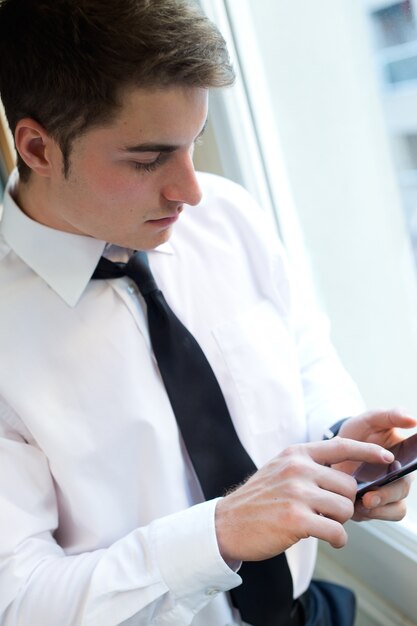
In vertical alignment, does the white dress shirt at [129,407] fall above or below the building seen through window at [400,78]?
below

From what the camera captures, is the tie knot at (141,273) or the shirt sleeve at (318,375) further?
the shirt sleeve at (318,375)

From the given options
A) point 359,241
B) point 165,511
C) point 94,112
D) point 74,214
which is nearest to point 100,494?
point 165,511

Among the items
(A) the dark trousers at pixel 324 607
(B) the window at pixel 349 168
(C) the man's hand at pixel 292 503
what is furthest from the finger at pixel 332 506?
(B) the window at pixel 349 168

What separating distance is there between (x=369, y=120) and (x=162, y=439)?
2.26 ft

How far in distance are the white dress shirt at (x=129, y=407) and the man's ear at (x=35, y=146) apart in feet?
0.31

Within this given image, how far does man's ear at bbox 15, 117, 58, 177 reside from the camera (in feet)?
2.94

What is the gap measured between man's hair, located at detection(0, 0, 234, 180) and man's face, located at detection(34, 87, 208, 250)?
0.02 meters

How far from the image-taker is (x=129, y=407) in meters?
0.99

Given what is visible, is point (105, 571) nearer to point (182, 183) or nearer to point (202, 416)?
point (202, 416)

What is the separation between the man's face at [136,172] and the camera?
85cm

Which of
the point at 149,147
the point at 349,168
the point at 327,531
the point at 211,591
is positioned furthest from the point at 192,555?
the point at 349,168

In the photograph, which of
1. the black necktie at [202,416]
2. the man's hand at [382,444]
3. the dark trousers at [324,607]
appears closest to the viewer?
the man's hand at [382,444]

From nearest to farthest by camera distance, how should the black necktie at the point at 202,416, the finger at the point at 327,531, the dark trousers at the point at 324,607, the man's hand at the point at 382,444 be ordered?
the finger at the point at 327,531 < the man's hand at the point at 382,444 < the black necktie at the point at 202,416 < the dark trousers at the point at 324,607

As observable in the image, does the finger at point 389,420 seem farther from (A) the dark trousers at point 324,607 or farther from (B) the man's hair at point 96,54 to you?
(B) the man's hair at point 96,54
